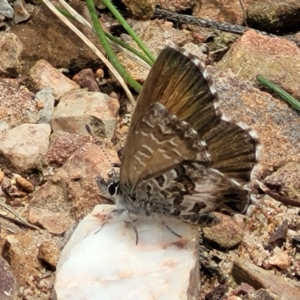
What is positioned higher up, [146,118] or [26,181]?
[146,118]

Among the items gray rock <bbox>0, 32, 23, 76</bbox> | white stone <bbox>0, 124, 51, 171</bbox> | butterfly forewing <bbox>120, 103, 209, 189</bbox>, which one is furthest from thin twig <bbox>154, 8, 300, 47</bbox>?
butterfly forewing <bbox>120, 103, 209, 189</bbox>

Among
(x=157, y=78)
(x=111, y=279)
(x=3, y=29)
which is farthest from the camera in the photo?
(x=3, y=29)

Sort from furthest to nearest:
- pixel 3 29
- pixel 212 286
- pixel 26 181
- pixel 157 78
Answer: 1. pixel 3 29
2. pixel 26 181
3. pixel 212 286
4. pixel 157 78

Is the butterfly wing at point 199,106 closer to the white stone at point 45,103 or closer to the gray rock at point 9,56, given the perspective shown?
the white stone at point 45,103

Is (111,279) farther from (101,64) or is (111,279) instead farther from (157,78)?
(101,64)

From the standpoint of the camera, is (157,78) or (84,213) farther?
(84,213)

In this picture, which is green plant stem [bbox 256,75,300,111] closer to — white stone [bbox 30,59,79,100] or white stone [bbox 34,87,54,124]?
white stone [bbox 30,59,79,100]

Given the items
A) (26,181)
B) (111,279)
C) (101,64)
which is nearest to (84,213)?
(26,181)

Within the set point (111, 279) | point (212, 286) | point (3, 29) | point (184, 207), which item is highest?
point (3, 29)
